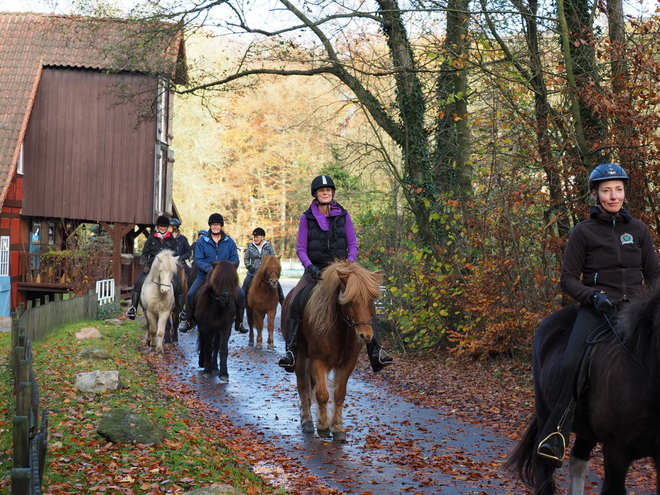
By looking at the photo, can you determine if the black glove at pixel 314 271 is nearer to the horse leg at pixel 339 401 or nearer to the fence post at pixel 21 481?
the horse leg at pixel 339 401

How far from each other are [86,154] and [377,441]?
24833 millimetres

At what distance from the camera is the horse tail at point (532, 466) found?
239 inches

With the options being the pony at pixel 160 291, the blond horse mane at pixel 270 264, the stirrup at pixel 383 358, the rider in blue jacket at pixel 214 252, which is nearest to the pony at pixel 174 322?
the pony at pixel 160 291

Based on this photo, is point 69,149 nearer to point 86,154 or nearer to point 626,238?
point 86,154

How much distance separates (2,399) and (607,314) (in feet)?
24.5

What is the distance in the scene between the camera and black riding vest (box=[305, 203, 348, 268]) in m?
9.59

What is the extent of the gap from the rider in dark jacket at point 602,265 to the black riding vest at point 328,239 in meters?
3.98

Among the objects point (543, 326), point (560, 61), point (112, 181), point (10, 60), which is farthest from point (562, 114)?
point (10, 60)

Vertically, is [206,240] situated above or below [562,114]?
below

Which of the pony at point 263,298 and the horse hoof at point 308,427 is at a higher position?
the pony at point 263,298

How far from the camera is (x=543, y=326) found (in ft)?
21.4

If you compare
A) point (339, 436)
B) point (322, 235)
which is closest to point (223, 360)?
point (322, 235)

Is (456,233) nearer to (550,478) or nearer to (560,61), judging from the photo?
→ (560,61)

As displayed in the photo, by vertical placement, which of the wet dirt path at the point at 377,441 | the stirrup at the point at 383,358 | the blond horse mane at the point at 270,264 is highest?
the blond horse mane at the point at 270,264
